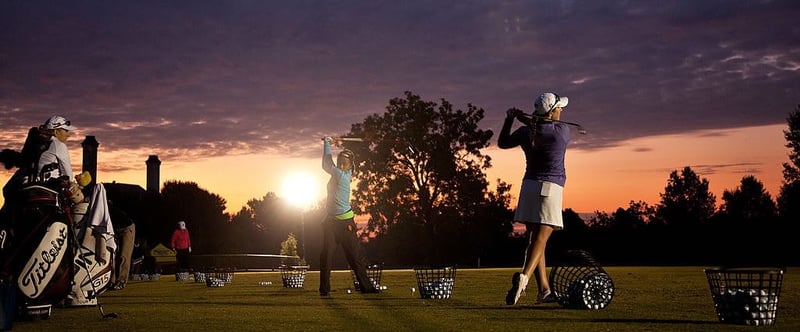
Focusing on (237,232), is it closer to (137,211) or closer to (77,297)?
(137,211)

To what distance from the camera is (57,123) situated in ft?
41.4

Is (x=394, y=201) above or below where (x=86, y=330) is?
above

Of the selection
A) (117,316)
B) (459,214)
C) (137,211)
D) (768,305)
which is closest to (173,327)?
(117,316)

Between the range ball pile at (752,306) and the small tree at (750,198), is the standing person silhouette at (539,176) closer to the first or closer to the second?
the range ball pile at (752,306)

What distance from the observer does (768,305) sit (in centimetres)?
1023

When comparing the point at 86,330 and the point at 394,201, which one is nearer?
the point at 86,330

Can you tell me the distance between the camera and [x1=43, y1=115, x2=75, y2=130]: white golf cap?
12.5 metres

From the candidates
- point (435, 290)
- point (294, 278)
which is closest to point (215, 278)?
point (294, 278)

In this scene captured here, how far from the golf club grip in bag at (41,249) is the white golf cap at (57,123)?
0.99 meters

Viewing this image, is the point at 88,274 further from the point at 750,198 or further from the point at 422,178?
the point at 750,198

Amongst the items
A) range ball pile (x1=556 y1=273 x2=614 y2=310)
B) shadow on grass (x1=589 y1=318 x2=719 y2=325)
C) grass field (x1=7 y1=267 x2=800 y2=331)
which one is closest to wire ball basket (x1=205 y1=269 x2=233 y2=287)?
grass field (x1=7 y1=267 x2=800 y2=331)

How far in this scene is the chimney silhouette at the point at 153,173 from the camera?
115812 mm

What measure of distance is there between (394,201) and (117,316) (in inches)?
2610

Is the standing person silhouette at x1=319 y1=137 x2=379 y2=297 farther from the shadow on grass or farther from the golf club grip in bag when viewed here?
the shadow on grass
